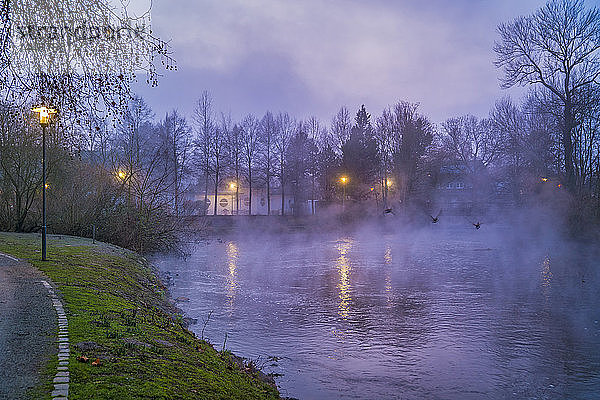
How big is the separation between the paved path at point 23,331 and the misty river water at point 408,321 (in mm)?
3653

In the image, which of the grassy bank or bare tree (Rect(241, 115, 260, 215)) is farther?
bare tree (Rect(241, 115, 260, 215))

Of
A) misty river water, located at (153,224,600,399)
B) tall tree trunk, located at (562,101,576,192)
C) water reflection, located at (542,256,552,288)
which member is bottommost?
misty river water, located at (153,224,600,399)

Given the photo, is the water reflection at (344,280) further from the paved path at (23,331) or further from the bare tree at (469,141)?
the bare tree at (469,141)

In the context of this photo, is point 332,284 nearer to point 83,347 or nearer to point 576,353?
point 576,353

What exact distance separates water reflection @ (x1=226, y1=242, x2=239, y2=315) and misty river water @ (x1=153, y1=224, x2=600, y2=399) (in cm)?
6

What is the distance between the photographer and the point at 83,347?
6559 millimetres

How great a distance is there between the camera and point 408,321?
13.2 m

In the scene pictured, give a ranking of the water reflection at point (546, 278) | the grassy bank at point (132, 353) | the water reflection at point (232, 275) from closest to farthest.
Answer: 1. the grassy bank at point (132, 353)
2. the water reflection at point (232, 275)
3. the water reflection at point (546, 278)

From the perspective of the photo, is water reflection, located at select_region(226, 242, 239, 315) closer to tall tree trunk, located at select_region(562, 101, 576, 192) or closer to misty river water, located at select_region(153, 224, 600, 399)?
misty river water, located at select_region(153, 224, 600, 399)

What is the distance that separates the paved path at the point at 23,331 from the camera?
5195 mm

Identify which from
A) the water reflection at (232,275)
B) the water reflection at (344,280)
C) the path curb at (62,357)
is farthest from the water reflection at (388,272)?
the path curb at (62,357)

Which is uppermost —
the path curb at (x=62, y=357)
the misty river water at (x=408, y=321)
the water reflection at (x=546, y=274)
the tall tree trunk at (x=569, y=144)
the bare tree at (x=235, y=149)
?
the bare tree at (x=235, y=149)

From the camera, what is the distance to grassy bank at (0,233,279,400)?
5531 mm

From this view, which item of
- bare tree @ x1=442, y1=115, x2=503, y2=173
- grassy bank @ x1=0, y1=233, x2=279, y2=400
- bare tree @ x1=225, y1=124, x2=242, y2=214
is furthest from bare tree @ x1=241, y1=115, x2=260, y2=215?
grassy bank @ x1=0, y1=233, x2=279, y2=400
